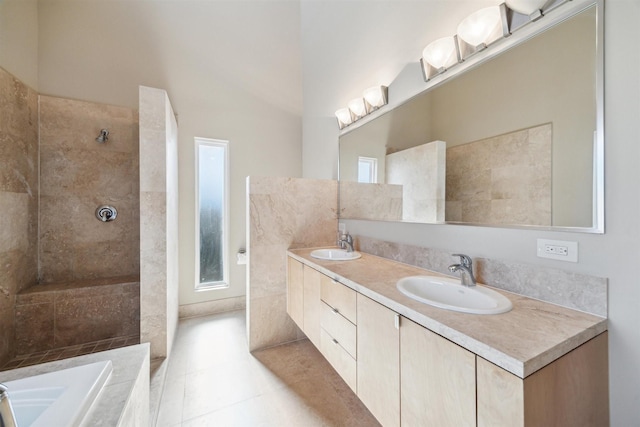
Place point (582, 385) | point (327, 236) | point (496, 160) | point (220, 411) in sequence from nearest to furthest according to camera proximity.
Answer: point (582, 385)
point (496, 160)
point (220, 411)
point (327, 236)

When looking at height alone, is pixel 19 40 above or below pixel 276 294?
above

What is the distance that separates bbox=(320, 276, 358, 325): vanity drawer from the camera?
1287 mm

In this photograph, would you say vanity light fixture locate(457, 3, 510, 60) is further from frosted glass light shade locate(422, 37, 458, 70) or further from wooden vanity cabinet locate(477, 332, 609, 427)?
wooden vanity cabinet locate(477, 332, 609, 427)

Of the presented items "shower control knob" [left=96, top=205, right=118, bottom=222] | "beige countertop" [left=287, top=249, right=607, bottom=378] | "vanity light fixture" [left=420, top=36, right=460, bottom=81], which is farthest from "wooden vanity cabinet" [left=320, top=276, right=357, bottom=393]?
"shower control knob" [left=96, top=205, right=118, bottom=222]

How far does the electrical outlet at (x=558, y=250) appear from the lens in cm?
93

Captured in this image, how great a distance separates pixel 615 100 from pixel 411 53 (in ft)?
3.91

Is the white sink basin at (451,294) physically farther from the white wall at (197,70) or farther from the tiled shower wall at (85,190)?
the tiled shower wall at (85,190)

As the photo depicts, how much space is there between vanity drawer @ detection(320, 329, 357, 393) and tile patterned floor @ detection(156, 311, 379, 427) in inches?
13.0

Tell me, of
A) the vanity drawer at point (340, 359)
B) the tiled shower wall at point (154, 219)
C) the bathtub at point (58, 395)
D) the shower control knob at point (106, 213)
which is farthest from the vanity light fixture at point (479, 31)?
the shower control knob at point (106, 213)

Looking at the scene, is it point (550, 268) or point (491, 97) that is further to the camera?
point (491, 97)

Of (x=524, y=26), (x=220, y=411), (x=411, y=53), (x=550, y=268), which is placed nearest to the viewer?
(x=550, y=268)

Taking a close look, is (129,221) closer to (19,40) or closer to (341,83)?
(19,40)

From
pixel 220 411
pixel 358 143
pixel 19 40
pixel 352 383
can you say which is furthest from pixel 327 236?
pixel 19 40

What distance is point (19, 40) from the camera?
2.02 m
